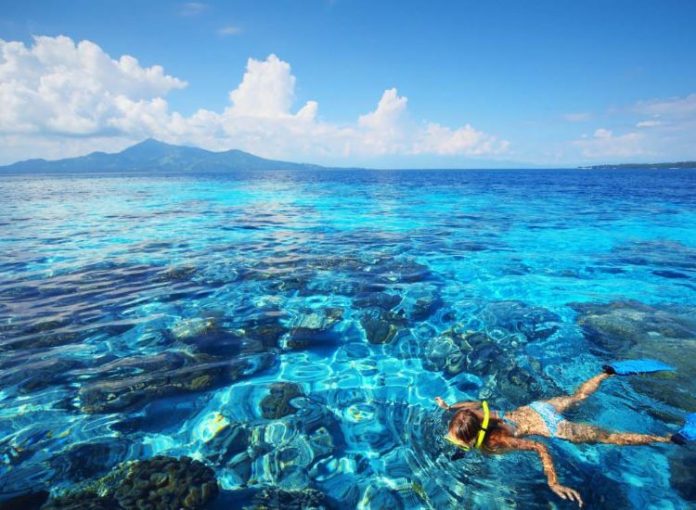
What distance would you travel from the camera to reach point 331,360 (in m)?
8.51

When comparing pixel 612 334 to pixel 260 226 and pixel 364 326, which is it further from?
pixel 260 226

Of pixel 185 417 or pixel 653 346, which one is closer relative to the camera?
pixel 185 417

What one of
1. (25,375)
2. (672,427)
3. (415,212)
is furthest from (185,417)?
(415,212)

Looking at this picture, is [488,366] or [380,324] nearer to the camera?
[488,366]

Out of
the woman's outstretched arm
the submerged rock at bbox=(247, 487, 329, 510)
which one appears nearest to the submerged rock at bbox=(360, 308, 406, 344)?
the woman's outstretched arm

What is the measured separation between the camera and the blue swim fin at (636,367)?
7375 millimetres

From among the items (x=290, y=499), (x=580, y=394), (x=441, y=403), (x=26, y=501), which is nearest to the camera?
(x=26, y=501)

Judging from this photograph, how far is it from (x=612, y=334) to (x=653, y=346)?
2.83 ft

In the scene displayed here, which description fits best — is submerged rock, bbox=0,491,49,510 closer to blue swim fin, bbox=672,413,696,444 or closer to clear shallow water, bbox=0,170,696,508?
clear shallow water, bbox=0,170,696,508

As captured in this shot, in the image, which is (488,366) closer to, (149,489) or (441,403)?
(441,403)

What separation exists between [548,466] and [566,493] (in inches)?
13.8

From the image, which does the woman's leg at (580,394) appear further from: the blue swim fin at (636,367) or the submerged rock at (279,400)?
the submerged rock at (279,400)

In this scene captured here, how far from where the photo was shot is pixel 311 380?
7734mm

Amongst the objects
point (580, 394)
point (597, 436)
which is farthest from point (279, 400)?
point (580, 394)
